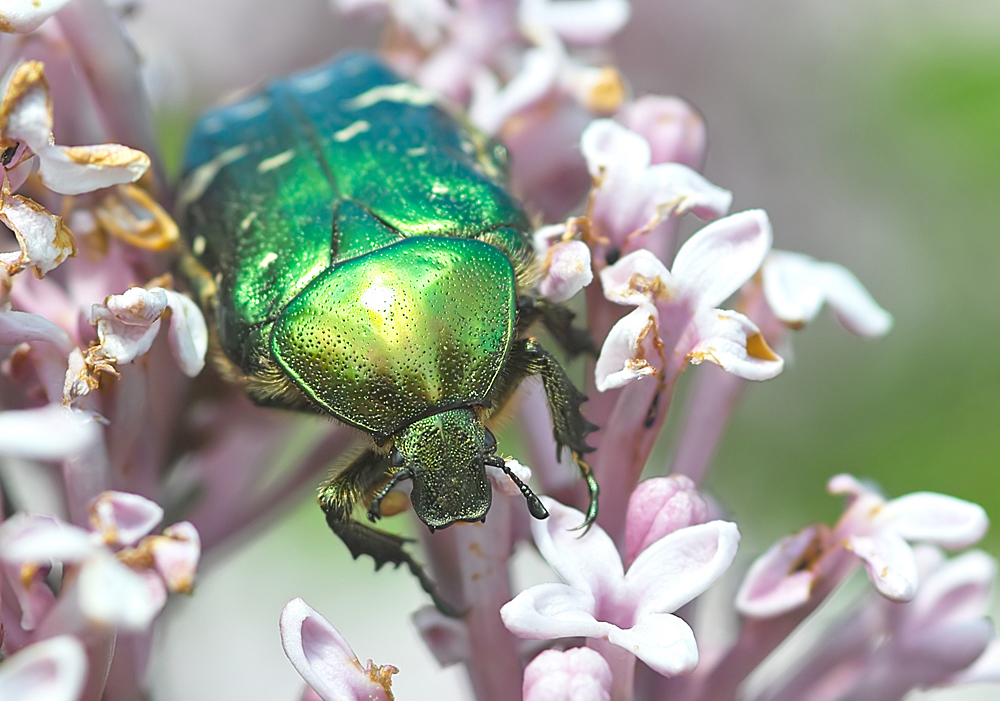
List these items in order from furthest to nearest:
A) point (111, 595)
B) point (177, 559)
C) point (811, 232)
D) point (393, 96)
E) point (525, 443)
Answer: point (811, 232) → point (525, 443) → point (393, 96) → point (177, 559) → point (111, 595)

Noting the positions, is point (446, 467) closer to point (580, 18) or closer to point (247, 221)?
point (247, 221)

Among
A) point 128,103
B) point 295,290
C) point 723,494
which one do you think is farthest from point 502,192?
point 723,494

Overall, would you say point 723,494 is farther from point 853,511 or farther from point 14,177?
point 14,177

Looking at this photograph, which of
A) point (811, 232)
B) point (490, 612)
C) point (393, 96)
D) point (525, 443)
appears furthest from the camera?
point (811, 232)

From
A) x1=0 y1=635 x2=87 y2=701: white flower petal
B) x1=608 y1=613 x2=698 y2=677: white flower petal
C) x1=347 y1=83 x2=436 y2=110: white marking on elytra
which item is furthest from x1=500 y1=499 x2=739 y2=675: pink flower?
x1=347 y1=83 x2=436 y2=110: white marking on elytra

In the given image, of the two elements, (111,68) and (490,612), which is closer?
(490,612)

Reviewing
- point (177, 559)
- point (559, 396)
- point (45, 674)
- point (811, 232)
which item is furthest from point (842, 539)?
point (811, 232)
